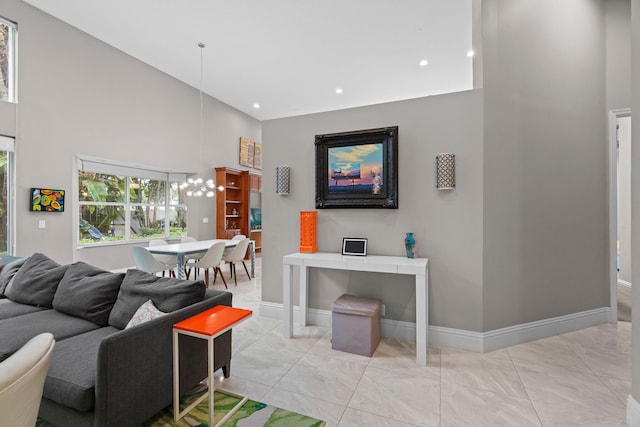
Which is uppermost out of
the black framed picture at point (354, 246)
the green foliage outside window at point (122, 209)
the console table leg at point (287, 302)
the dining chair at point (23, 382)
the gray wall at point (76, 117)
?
the gray wall at point (76, 117)

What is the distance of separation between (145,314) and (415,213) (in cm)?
236

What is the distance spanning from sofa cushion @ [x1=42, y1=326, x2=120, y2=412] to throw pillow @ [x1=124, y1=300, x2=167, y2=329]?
→ 0.80 feet

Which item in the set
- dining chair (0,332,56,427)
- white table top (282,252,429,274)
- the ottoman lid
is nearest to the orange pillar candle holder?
white table top (282,252,429,274)

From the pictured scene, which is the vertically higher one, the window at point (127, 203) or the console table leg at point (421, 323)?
the window at point (127, 203)

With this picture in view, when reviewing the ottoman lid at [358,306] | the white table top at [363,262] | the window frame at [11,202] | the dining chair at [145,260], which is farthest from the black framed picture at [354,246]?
the window frame at [11,202]

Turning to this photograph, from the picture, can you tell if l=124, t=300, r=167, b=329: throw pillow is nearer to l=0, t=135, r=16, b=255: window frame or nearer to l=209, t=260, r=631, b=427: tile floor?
l=209, t=260, r=631, b=427: tile floor

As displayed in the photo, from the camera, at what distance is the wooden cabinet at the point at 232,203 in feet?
23.8

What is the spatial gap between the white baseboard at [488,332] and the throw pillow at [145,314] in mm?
1678

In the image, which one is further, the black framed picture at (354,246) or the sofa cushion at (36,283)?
the black framed picture at (354,246)

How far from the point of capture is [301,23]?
4.18m

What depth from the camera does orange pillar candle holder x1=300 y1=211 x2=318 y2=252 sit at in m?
3.12

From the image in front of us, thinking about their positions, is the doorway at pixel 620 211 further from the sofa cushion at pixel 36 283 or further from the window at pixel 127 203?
the window at pixel 127 203

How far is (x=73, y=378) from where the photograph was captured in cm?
148

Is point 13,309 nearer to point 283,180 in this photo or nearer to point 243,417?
point 243,417
